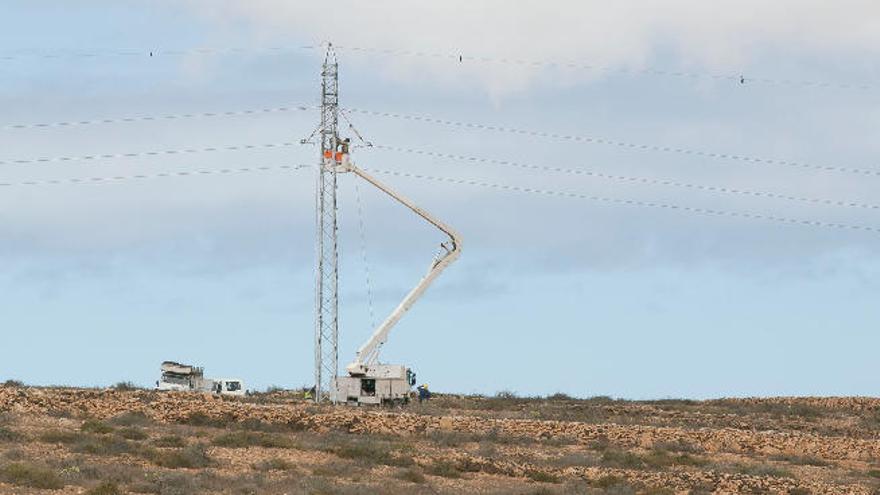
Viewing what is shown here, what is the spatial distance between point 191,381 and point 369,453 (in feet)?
139

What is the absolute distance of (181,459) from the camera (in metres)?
45.4

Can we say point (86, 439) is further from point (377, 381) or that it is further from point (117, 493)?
point (377, 381)

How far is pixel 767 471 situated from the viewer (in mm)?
50688

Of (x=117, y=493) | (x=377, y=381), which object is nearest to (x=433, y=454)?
(x=117, y=493)

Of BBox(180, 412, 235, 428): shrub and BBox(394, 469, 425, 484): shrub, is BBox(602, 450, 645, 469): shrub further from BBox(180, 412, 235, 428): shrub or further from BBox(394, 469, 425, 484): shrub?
BBox(180, 412, 235, 428): shrub

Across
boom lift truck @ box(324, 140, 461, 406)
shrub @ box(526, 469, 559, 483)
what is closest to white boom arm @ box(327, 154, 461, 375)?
boom lift truck @ box(324, 140, 461, 406)

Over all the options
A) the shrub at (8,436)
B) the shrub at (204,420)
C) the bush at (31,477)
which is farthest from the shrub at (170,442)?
the bush at (31,477)

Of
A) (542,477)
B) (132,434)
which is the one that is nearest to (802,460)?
(542,477)

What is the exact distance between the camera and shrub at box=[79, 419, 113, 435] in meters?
51.7

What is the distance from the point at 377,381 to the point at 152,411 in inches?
777

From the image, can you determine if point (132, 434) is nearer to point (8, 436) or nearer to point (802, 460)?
point (8, 436)

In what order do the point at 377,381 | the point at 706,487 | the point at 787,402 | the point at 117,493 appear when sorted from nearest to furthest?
the point at 117,493 → the point at 706,487 → the point at 377,381 → the point at 787,402

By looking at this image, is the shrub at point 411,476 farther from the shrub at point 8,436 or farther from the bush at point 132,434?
the shrub at point 8,436

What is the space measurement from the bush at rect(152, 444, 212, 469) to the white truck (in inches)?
1662
